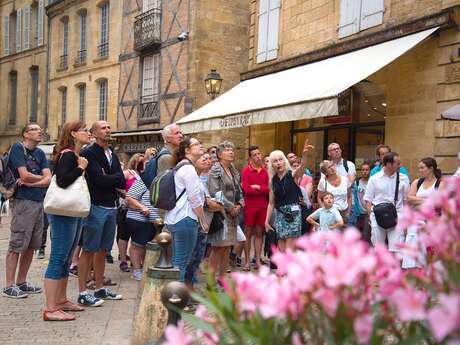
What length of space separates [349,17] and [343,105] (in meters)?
1.79

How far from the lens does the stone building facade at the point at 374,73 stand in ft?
28.4

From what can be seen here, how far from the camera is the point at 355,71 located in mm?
9211

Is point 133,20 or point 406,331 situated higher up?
point 133,20

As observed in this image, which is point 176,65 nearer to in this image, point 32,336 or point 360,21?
point 360,21

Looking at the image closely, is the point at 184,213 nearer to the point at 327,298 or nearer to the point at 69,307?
the point at 69,307

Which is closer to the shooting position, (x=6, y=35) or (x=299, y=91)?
(x=299, y=91)

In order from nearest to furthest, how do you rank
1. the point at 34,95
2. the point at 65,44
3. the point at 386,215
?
the point at 386,215
the point at 65,44
the point at 34,95

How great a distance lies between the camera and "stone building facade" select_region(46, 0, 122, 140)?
21.3m

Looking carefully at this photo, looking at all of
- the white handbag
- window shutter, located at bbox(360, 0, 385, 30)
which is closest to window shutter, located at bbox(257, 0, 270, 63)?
window shutter, located at bbox(360, 0, 385, 30)

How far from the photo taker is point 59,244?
473cm

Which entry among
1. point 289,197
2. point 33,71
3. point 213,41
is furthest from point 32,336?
point 33,71

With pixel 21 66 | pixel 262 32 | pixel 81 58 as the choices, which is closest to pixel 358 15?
pixel 262 32

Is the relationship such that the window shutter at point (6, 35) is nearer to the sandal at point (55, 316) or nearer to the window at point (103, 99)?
the window at point (103, 99)

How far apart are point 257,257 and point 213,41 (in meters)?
10.7
